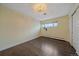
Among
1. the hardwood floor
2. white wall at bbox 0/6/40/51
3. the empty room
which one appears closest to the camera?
the empty room

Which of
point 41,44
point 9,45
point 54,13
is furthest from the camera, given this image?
point 9,45

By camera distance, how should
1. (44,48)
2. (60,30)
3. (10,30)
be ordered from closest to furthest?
(60,30), (44,48), (10,30)

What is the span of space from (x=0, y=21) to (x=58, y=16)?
1680mm

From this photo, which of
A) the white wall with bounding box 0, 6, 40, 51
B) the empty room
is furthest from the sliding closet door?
the white wall with bounding box 0, 6, 40, 51

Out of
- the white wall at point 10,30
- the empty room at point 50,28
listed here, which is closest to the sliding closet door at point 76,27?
the empty room at point 50,28

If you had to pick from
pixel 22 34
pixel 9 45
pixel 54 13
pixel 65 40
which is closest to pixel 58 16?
pixel 54 13

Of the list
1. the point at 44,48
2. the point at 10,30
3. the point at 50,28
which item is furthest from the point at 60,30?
the point at 10,30

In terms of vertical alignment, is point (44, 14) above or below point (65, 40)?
above

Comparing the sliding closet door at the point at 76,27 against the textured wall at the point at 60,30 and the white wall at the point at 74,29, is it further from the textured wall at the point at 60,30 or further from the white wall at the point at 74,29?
the textured wall at the point at 60,30

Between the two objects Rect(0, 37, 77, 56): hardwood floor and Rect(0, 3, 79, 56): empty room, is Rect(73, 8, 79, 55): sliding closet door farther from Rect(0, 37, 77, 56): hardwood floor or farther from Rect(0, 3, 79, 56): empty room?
Rect(0, 37, 77, 56): hardwood floor

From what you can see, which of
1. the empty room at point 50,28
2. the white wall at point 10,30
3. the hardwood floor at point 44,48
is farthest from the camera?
the white wall at point 10,30

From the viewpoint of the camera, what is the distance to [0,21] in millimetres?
2576

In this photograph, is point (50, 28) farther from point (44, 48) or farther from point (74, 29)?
point (44, 48)

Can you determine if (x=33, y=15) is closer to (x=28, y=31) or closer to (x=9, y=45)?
(x=28, y=31)
